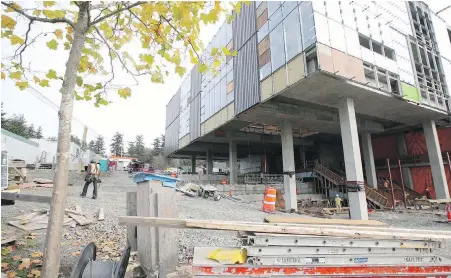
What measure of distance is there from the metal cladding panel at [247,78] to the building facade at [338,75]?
8 cm

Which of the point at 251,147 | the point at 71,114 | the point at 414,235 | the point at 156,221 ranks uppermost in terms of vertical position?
the point at 251,147

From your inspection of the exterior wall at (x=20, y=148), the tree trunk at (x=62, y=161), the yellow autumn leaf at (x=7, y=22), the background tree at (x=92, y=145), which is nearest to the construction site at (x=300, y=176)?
the tree trunk at (x=62, y=161)

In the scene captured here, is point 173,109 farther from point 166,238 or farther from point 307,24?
point 166,238

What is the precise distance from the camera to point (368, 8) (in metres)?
15.5

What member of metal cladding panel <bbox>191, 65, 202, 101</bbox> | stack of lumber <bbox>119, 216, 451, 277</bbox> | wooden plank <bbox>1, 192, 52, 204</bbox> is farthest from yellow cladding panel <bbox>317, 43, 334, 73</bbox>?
metal cladding panel <bbox>191, 65, 202, 101</bbox>

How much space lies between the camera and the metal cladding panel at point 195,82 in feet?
93.7

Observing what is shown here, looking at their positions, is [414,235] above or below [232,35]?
below

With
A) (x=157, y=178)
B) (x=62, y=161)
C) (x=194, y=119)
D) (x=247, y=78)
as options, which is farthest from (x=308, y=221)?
(x=194, y=119)

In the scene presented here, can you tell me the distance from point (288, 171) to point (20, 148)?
31.1m

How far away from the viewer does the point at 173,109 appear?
40000 millimetres

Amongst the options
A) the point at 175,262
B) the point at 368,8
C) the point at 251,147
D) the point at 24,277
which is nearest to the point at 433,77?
the point at 368,8

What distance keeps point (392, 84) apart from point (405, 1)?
8575mm

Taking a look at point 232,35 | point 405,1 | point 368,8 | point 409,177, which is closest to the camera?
point 368,8

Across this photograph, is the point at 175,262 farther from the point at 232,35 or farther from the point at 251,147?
the point at 251,147
